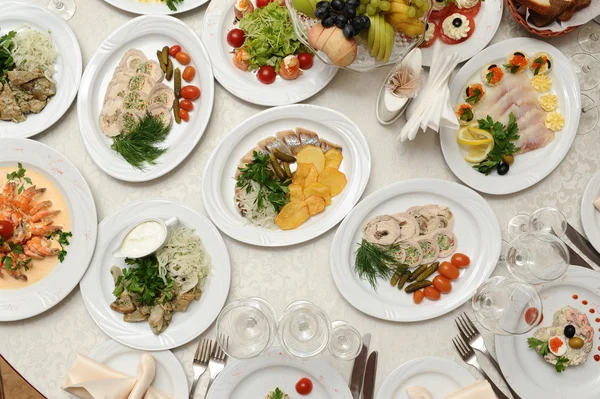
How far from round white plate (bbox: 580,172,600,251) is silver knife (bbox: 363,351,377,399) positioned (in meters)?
1.32

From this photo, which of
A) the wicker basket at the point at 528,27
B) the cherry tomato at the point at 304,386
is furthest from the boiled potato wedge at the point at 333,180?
the wicker basket at the point at 528,27

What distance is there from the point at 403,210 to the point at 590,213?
39.4 inches

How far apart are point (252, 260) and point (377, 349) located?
0.84m

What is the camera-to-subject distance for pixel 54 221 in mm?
3020

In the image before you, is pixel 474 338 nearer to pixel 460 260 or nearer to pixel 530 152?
pixel 460 260

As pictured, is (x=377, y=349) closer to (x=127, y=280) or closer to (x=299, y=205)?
(x=299, y=205)

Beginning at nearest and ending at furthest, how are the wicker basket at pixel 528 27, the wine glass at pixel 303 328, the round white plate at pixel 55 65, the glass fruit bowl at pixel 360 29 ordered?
the glass fruit bowl at pixel 360 29 < the wine glass at pixel 303 328 < the wicker basket at pixel 528 27 < the round white plate at pixel 55 65

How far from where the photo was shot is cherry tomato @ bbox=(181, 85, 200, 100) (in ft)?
10.1

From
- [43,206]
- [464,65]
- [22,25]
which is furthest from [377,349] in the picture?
[22,25]

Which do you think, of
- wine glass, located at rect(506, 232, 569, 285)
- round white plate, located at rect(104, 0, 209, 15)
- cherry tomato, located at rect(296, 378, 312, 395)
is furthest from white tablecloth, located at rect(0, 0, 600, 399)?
round white plate, located at rect(104, 0, 209, 15)

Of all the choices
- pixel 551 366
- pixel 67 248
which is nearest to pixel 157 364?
pixel 67 248

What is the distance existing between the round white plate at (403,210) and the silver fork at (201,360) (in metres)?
0.77

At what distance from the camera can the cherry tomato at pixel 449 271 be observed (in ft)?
9.62

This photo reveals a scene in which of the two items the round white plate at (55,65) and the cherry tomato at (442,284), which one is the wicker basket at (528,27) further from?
the round white plate at (55,65)
